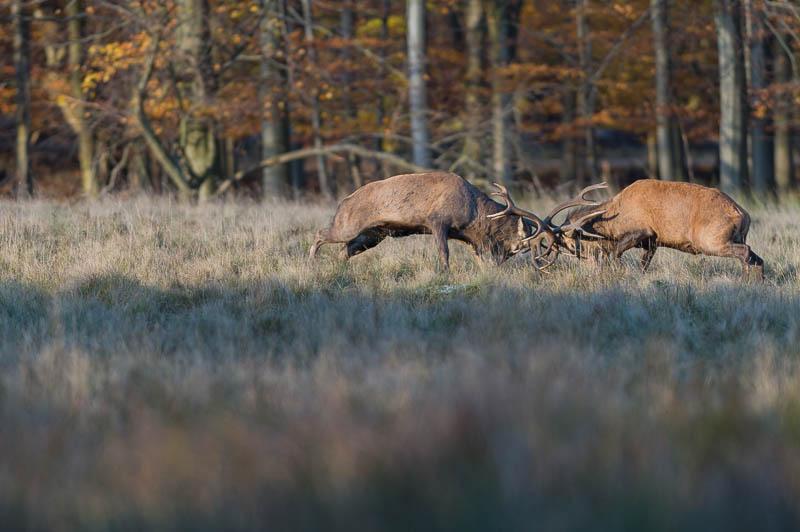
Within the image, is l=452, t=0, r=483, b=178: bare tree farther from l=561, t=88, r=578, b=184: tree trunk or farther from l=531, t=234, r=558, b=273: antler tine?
l=531, t=234, r=558, b=273: antler tine

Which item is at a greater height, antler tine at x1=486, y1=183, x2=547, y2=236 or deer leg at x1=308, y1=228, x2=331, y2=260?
antler tine at x1=486, y1=183, x2=547, y2=236

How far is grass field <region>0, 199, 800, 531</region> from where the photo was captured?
2605 millimetres

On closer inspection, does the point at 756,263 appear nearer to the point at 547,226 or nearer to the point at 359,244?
the point at 547,226

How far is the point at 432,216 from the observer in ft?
26.3

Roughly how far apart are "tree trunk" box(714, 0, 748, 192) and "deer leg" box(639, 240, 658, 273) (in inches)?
366

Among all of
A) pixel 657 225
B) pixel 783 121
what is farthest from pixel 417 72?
pixel 657 225

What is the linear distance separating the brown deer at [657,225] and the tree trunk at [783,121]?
13802 millimetres

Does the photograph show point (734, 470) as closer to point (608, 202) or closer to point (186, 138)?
point (608, 202)

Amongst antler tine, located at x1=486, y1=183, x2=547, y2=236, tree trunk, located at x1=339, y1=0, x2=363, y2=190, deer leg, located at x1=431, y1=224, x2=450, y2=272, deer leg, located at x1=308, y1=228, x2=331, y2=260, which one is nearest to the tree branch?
tree trunk, located at x1=339, y1=0, x2=363, y2=190

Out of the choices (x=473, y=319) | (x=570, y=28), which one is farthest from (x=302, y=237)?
(x=570, y=28)

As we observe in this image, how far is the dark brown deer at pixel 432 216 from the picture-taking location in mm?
8047

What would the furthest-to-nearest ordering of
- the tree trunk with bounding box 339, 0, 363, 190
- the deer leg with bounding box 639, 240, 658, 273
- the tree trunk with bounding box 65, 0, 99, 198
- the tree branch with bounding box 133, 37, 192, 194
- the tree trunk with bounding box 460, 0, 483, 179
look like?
the tree trunk with bounding box 339, 0, 363, 190 < the tree trunk with bounding box 460, 0, 483, 179 < the tree trunk with bounding box 65, 0, 99, 198 < the tree branch with bounding box 133, 37, 192, 194 < the deer leg with bounding box 639, 240, 658, 273

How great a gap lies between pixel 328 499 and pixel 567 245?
6245 millimetres

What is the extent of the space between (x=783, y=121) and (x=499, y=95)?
7.61 metres
